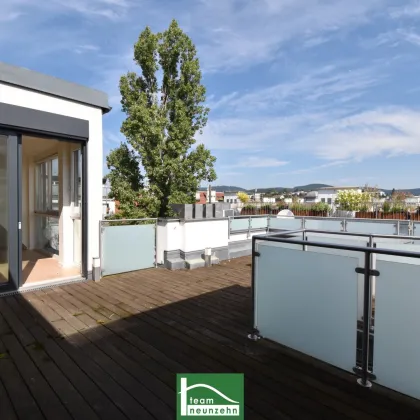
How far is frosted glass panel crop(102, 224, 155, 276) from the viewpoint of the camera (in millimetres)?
5441

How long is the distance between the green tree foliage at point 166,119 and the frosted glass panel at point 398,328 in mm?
8097

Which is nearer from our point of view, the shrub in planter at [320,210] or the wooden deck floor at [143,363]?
the wooden deck floor at [143,363]

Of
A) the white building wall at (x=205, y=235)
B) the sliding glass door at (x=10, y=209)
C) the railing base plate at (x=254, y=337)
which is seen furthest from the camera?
the white building wall at (x=205, y=235)

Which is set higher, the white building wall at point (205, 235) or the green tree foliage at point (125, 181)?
the green tree foliage at point (125, 181)

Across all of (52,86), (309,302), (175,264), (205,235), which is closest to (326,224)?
(205,235)

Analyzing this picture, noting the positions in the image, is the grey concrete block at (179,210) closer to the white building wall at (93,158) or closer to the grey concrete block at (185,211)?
the grey concrete block at (185,211)

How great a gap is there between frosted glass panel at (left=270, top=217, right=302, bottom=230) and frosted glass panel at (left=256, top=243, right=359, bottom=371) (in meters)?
5.80

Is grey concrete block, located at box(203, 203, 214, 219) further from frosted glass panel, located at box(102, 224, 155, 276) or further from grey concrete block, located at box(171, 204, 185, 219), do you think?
frosted glass panel, located at box(102, 224, 155, 276)

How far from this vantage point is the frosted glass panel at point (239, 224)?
25.9ft

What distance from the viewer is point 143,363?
8.18 ft

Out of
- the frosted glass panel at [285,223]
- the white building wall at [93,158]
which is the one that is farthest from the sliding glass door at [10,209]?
the frosted glass panel at [285,223]

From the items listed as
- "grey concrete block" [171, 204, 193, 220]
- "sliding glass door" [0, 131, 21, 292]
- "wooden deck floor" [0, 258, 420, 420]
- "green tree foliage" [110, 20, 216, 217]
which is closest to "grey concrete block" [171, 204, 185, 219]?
"grey concrete block" [171, 204, 193, 220]

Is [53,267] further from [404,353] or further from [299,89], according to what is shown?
[299,89]

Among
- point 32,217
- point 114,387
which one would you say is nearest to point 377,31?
point 114,387
